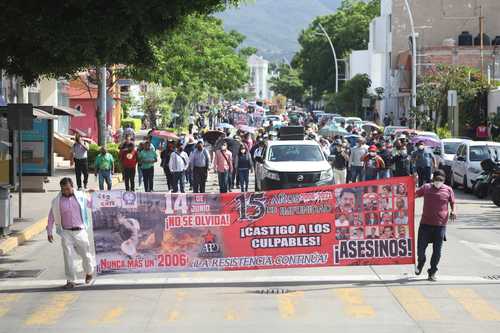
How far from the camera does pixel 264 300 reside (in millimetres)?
13492

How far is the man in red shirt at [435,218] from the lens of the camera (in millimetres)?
14977

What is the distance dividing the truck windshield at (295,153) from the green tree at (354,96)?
61.4 m

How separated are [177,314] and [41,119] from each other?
63.1ft

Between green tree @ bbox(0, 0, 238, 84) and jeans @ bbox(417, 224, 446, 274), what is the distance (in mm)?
6094

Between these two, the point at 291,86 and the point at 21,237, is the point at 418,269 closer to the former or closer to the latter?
the point at 21,237

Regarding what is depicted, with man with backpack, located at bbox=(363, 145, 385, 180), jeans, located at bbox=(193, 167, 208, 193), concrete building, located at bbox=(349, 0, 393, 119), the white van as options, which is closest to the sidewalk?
jeans, located at bbox=(193, 167, 208, 193)

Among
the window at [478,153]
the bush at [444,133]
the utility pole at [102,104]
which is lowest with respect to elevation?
the window at [478,153]

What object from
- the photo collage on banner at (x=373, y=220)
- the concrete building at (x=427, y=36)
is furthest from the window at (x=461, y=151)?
the concrete building at (x=427, y=36)

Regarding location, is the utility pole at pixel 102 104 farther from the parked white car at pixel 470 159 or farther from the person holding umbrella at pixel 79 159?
the parked white car at pixel 470 159

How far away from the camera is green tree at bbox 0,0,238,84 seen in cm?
1809

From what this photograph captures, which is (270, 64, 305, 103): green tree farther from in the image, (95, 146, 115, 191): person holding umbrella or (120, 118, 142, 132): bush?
(95, 146, 115, 191): person holding umbrella

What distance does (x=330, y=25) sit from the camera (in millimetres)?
125312

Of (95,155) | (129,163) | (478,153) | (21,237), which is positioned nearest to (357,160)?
(478,153)

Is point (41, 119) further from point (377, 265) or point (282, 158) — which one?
point (377, 265)
